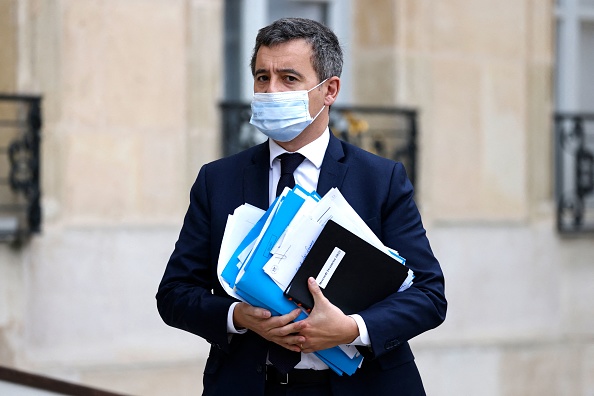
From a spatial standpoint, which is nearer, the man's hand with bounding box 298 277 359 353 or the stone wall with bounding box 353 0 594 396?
the man's hand with bounding box 298 277 359 353

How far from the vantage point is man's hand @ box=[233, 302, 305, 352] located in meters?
2.82

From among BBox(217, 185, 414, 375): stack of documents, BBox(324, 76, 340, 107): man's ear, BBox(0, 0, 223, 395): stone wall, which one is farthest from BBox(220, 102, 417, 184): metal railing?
BBox(217, 185, 414, 375): stack of documents

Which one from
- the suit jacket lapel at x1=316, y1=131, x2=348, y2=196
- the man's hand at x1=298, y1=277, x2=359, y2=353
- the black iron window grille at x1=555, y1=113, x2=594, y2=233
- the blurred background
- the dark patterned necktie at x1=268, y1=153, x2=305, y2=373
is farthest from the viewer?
the black iron window grille at x1=555, y1=113, x2=594, y2=233

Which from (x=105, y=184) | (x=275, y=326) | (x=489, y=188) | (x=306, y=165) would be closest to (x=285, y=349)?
(x=275, y=326)

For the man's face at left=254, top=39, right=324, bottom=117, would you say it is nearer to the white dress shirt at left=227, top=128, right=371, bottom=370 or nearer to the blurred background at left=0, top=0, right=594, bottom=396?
the white dress shirt at left=227, top=128, right=371, bottom=370

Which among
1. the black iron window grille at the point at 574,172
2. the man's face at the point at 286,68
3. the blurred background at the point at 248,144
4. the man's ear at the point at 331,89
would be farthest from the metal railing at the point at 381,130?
the man's face at the point at 286,68

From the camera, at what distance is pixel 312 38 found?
3.03 meters

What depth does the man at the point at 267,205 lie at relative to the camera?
298 centimetres

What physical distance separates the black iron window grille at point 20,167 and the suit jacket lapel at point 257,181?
3.72m

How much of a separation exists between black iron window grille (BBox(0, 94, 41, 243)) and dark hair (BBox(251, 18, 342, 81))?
149 inches

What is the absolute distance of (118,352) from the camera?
6.96 metres

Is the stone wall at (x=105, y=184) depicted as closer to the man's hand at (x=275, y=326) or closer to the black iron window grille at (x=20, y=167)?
the black iron window grille at (x=20, y=167)

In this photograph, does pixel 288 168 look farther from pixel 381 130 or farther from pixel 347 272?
pixel 381 130

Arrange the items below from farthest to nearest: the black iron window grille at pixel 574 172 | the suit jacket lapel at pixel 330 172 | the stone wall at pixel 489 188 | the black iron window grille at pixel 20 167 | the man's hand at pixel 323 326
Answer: the black iron window grille at pixel 574 172
the stone wall at pixel 489 188
the black iron window grille at pixel 20 167
the suit jacket lapel at pixel 330 172
the man's hand at pixel 323 326
